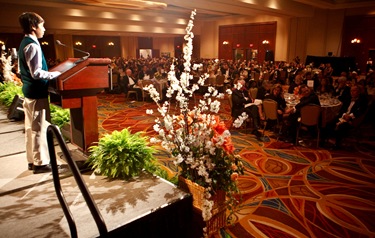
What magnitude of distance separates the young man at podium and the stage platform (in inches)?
12.6

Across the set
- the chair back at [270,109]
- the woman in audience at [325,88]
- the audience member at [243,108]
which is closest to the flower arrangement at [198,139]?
the chair back at [270,109]

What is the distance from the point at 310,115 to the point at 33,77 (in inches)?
185

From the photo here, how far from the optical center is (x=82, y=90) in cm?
280

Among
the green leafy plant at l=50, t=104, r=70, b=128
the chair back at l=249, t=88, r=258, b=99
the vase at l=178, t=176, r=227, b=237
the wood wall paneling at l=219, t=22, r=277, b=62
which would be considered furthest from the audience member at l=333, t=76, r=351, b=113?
the wood wall paneling at l=219, t=22, r=277, b=62

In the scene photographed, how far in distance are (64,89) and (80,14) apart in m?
12.3

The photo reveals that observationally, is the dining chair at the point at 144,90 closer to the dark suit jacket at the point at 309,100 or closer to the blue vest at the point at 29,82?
the dark suit jacket at the point at 309,100

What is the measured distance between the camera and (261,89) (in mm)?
7238

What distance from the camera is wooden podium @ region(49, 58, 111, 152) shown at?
2.65 meters

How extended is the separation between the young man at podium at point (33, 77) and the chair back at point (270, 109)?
4.27m

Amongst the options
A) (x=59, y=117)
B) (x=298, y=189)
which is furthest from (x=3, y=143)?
(x=298, y=189)

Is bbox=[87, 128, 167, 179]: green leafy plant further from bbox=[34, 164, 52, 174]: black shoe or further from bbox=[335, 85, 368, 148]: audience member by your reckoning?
bbox=[335, 85, 368, 148]: audience member

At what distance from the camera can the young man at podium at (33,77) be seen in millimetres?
2520

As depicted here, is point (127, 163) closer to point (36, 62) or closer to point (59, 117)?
point (36, 62)

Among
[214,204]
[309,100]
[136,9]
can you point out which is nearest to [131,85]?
[136,9]
